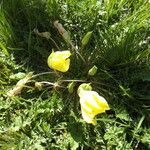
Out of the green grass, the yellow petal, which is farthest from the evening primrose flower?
the green grass

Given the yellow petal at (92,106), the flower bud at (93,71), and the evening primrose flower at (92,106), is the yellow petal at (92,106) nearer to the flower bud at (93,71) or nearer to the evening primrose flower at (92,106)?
the evening primrose flower at (92,106)

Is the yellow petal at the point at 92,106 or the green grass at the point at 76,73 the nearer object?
the yellow petal at the point at 92,106

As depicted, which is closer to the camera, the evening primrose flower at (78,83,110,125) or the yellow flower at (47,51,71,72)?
the evening primrose flower at (78,83,110,125)

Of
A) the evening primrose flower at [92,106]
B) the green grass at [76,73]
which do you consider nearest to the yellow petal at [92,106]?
the evening primrose flower at [92,106]

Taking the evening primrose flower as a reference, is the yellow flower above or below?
above

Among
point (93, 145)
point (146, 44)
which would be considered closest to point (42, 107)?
point (93, 145)

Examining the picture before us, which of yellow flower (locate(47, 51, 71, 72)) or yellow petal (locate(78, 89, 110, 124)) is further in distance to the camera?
yellow flower (locate(47, 51, 71, 72))

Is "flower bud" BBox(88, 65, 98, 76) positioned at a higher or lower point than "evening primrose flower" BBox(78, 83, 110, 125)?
higher

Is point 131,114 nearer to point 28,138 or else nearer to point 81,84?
point 81,84

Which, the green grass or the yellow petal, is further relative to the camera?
the green grass

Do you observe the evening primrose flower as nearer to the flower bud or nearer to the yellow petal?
the yellow petal
